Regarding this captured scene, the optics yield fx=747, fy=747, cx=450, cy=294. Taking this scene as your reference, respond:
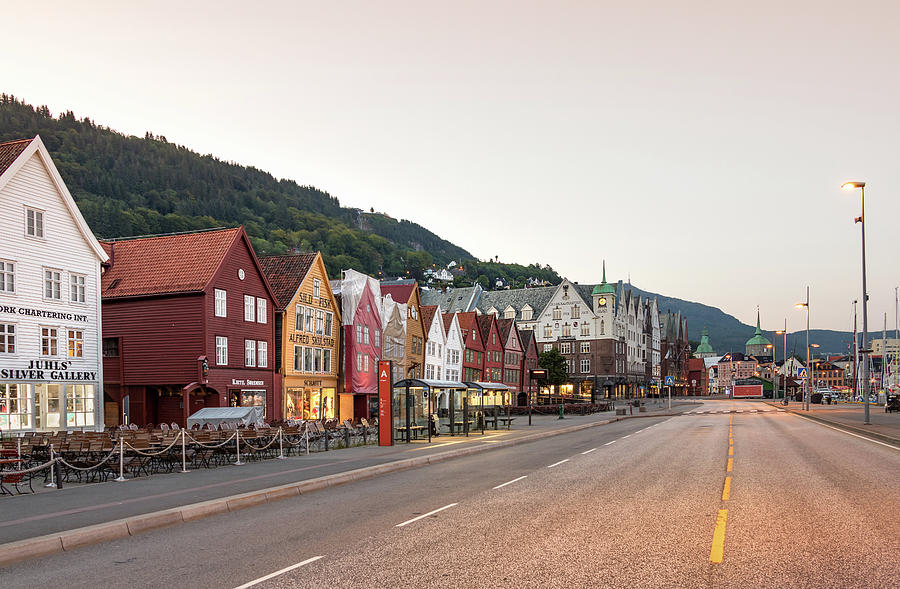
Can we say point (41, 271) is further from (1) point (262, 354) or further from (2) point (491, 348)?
(2) point (491, 348)

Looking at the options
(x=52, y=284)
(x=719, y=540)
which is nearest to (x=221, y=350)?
(x=52, y=284)

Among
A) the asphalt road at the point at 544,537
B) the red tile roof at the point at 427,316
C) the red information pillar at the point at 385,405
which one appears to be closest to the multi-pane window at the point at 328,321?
the red tile roof at the point at 427,316

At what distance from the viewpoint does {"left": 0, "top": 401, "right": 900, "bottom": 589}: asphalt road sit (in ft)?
28.1

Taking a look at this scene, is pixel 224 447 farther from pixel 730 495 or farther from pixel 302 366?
pixel 302 366

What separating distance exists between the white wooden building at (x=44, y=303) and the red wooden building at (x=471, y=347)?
151 ft

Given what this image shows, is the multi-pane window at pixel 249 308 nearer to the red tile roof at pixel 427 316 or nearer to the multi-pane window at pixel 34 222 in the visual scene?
the multi-pane window at pixel 34 222

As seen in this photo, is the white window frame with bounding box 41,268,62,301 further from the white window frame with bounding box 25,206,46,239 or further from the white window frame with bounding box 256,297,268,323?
the white window frame with bounding box 256,297,268,323

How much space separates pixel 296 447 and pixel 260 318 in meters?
15.3

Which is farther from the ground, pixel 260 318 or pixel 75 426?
pixel 260 318

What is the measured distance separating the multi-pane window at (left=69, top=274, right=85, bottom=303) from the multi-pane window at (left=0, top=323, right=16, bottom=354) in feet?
11.3

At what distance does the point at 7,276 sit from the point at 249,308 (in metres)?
14.3

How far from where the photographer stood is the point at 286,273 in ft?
160

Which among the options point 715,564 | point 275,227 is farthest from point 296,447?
point 275,227

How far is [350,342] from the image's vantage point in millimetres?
52719
